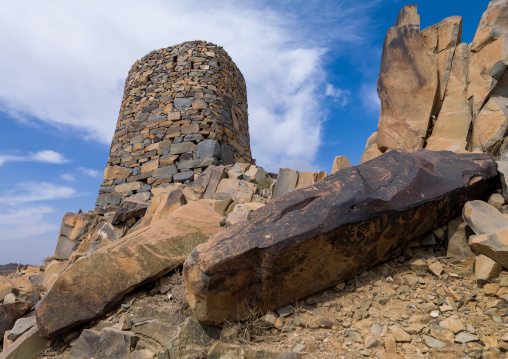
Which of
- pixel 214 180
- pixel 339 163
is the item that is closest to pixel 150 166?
pixel 214 180

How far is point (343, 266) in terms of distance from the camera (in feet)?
10.1

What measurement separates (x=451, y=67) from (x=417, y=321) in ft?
13.4

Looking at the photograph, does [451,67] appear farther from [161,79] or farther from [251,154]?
[161,79]

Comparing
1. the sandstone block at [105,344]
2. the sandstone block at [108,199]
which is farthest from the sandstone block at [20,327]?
the sandstone block at [108,199]

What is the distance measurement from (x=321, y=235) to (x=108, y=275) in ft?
7.87

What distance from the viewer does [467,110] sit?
4.64m

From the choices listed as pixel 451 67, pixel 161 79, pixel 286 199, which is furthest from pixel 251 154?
pixel 286 199

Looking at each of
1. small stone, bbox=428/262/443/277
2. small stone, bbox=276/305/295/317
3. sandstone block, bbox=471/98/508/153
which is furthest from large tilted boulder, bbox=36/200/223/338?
sandstone block, bbox=471/98/508/153

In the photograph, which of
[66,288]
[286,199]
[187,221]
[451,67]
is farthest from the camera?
[451,67]

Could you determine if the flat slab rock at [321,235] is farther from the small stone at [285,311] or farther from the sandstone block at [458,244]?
the sandstone block at [458,244]

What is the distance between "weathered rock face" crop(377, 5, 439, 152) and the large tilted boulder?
3.28 meters

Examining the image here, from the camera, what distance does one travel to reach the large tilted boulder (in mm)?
3547

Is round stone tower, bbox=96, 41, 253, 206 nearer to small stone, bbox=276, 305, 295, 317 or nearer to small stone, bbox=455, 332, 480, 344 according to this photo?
small stone, bbox=276, 305, 295, 317

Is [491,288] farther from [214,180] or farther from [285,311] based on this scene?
[214,180]
